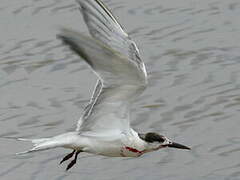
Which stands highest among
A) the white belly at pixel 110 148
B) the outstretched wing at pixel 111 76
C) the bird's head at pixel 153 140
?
the outstretched wing at pixel 111 76

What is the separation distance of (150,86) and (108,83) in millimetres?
3222

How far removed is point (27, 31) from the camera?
1262cm

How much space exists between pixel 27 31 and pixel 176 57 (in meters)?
2.03

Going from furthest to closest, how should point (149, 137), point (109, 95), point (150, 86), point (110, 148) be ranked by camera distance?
point (150, 86) → point (149, 137) → point (110, 148) → point (109, 95)

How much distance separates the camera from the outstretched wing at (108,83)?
7.09m

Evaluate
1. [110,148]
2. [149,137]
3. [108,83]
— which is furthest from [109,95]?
[149,137]

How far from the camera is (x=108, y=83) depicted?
24.9 ft

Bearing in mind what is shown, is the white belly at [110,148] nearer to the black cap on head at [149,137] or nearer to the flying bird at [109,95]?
the flying bird at [109,95]

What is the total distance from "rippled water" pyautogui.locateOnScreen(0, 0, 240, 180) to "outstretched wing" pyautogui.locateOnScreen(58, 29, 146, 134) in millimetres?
1018

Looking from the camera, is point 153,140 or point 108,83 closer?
point 108,83

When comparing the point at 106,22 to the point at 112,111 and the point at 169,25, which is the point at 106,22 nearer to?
the point at 112,111

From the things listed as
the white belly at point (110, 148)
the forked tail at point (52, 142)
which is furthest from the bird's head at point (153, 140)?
the forked tail at point (52, 142)

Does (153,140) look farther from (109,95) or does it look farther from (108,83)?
(108,83)

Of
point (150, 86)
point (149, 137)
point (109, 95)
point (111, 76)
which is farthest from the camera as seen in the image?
point (150, 86)
